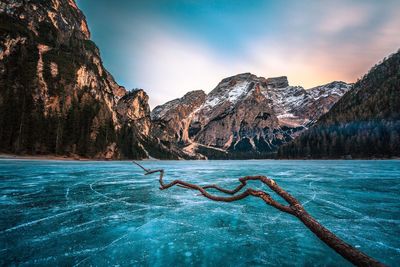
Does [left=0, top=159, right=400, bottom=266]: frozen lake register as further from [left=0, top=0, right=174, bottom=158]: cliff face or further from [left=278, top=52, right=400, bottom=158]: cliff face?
[left=278, top=52, right=400, bottom=158]: cliff face

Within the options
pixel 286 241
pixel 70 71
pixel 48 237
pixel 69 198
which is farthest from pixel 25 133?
pixel 286 241

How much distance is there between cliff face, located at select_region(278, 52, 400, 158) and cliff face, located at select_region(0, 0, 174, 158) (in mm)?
123863

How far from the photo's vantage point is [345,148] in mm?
121062

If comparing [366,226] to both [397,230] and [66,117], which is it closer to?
[397,230]

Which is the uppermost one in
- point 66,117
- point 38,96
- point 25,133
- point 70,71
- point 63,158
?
point 70,71

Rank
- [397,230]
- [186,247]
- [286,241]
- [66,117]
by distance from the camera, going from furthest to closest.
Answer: [66,117], [397,230], [286,241], [186,247]

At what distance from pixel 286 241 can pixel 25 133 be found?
94.9 meters

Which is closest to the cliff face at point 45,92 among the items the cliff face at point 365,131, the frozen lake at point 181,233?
the frozen lake at point 181,233

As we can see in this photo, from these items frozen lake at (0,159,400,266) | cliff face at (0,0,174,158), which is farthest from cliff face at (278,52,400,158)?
frozen lake at (0,159,400,266)

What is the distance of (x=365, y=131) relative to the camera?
120312 mm

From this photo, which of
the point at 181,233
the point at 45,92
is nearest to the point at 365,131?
the point at 181,233

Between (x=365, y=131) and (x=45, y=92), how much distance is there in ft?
534

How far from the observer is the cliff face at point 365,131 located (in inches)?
4397

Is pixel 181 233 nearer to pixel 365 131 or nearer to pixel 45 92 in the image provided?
pixel 45 92
